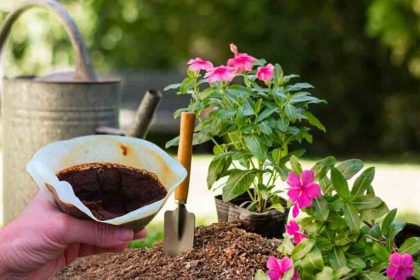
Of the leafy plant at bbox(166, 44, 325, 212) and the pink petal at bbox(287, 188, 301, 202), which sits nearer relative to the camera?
the pink petal at bbox(287, 188, 301, 202)

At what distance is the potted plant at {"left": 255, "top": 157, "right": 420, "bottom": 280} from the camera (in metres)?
1.59

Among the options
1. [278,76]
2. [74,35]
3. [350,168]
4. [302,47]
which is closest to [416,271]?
[350,168]

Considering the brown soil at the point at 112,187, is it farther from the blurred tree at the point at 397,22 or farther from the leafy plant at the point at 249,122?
the blurred tree at the point at 397,22

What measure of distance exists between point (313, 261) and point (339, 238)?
107 millimetres

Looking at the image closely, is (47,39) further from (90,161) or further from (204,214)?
(90,161)

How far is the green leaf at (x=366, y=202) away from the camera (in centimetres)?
165

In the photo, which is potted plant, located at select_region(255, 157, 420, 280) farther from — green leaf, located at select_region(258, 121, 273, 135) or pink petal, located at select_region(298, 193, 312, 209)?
Result: green leaf, located at select_region(258, 121, 273, 135)

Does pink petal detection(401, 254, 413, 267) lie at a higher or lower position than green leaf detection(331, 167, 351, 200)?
lower

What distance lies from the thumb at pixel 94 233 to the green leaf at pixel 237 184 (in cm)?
42

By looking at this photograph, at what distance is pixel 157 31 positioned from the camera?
9.24 meters

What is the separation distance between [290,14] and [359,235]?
7.59 meters

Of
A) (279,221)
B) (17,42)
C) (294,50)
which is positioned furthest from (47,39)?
(279,221)

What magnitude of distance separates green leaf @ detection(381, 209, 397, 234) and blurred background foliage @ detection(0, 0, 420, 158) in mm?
7014

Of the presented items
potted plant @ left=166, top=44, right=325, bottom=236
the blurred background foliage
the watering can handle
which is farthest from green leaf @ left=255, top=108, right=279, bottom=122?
the blurred background foliage
